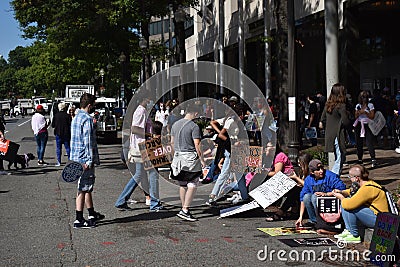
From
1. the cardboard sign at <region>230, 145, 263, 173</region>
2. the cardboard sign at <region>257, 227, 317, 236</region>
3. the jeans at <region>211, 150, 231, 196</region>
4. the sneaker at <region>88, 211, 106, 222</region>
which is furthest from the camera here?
the jeans at <region>211, 150, 231, 196</region>

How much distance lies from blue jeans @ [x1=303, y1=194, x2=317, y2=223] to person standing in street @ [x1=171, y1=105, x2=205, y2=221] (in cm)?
180

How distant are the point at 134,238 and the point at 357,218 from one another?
2968 millimetres

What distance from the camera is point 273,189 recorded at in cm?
955

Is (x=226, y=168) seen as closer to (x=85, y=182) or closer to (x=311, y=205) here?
(x=311, y=205)

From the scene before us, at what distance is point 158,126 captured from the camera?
11.1 meters

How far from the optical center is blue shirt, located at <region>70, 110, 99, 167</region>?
9.12 metres

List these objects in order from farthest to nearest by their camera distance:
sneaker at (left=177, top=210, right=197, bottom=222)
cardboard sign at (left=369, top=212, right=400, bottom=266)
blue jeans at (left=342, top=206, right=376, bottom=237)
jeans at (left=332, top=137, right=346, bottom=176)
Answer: jeans at (left=332, top=137, right=346, bottom=176)
sneaker at (left=177, top=210, right=197, bottom=222)
blue jeans at (left=342, top=206, right=376, bottom=237)
cardboard sign at (left=369, top=212, right=400, bottom=266)

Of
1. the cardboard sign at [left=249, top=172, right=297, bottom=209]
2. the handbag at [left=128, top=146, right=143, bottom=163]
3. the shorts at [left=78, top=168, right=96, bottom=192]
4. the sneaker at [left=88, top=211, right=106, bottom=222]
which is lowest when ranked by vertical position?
the sneaker at [left=88, top=211, right=106, bottom=222]

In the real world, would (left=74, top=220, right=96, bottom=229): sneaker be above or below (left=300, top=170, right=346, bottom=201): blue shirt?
below

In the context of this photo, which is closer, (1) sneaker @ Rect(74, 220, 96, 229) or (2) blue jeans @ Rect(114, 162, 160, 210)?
(1) sneaker @ Rect(74, 220, 96, 229)

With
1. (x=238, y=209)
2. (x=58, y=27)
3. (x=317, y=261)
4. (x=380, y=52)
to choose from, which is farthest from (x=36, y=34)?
(x=317, y=261)

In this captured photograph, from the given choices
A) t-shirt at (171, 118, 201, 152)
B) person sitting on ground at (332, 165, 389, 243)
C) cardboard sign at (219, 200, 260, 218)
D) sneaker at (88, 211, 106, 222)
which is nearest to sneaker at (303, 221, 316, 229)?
cardboard sign at (219, 200, 260, 218)

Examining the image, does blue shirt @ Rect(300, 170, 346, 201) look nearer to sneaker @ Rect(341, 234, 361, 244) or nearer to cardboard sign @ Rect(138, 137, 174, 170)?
sneaker @ Rect(341, 234, 361, 244)

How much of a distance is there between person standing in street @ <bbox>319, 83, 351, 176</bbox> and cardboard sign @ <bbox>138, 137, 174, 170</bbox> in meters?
3.02
